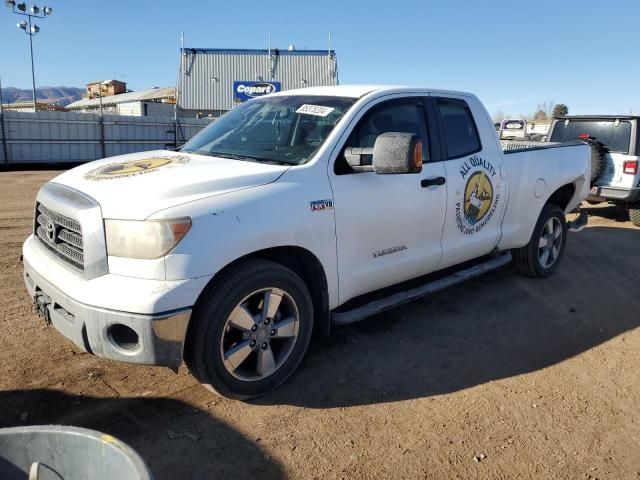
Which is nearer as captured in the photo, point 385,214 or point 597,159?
point 385,214

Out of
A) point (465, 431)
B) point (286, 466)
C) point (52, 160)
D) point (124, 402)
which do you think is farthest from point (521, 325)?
point (52, 160)

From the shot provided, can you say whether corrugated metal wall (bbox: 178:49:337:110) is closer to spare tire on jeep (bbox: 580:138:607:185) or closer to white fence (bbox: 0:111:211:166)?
white fence (bbox: 0:111:211:166)

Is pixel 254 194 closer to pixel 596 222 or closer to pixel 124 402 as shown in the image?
pixel 124 402

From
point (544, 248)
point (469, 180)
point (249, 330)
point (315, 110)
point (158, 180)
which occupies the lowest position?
point (544, 248)

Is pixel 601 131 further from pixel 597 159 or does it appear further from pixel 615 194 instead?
pixel 615 194

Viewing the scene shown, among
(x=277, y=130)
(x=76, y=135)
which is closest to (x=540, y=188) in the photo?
(x=277, y=130)

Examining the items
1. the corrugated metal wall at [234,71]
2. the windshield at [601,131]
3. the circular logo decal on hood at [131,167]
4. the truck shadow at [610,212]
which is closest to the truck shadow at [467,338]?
the circular logo decal on hood at [131,167]

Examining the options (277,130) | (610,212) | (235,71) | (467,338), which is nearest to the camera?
(277,130)

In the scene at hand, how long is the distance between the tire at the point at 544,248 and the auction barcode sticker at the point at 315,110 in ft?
9.41

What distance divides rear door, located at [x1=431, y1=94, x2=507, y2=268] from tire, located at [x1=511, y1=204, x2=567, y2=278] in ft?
2.88

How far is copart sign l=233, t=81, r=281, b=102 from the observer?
95.2 feet

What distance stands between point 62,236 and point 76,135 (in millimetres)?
18575

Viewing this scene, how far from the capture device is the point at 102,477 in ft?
5.26

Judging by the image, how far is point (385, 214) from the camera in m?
3.79
